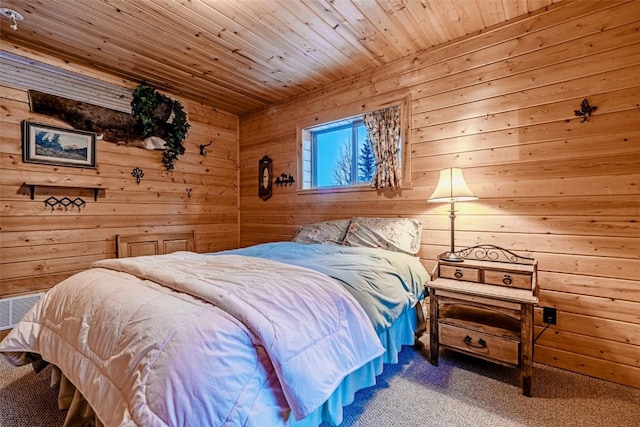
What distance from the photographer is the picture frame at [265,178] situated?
3.93 meters

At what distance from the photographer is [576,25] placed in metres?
2.02

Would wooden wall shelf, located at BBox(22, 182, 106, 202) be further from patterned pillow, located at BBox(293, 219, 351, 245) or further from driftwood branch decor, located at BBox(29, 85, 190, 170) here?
patterned pillow, located at BBox(293, 219, 351, 245)

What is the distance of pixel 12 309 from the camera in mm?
2559

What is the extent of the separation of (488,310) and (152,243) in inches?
131

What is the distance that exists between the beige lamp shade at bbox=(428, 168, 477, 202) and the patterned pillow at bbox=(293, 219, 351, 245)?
0.93 m

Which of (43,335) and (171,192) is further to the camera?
(171,192)

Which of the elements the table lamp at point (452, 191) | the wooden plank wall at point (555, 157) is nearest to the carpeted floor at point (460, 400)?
the wooden plank wall at point (555, 157)

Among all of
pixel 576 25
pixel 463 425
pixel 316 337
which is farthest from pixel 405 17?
pixel 463 425

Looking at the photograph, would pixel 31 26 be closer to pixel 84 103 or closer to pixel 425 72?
pixel 84 103

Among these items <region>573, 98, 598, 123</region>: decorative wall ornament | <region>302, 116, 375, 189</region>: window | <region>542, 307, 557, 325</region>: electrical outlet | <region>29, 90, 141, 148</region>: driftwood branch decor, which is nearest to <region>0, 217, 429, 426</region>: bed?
<region>542, 307, 557, 325</region>: electrical outlet

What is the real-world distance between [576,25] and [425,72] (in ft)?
3.31


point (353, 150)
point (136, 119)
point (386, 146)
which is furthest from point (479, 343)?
point (136, 119)

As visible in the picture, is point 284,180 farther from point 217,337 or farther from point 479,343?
point 217,337

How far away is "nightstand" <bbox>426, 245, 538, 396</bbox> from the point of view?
5.73 feet
